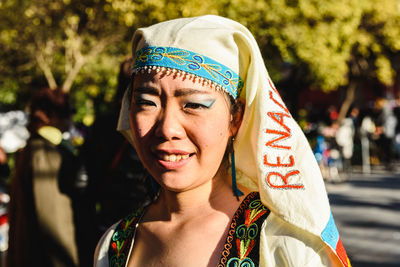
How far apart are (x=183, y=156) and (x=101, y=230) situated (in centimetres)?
204

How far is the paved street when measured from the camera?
5621 mm

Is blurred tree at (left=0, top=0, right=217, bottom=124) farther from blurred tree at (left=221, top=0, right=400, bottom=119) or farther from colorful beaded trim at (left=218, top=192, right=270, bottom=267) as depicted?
colorful beaded trim at (left=218, top=192, right=270, bottom=267)

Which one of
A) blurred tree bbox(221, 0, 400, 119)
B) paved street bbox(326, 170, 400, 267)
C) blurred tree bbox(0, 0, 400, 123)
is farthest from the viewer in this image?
blurred tree bbox(221, 0, 400, 119)

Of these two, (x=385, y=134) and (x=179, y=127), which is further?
(x=385, y=134)

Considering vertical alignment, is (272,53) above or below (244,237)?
above

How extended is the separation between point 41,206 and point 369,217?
5764mm

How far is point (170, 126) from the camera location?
49.6 inches

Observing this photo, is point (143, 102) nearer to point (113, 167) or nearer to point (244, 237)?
point (244, 237)

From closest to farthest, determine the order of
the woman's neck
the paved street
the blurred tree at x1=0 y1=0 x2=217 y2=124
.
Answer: the woman's neck, the paved street, the blurred tree at x1=0 y1=0 x2=217 y2=124

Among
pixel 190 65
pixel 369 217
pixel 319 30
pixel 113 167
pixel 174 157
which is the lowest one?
pixel 369 217

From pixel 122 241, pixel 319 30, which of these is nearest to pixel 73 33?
pixel 319 30

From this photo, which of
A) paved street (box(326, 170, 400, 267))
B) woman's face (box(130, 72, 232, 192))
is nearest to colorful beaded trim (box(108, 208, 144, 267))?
woman's face (box(130, 72, 232, 192))

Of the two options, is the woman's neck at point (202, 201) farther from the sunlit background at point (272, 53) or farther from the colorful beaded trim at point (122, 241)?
the sunlit background at point (272, 53)

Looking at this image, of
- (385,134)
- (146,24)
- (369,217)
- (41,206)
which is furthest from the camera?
(385,134)
